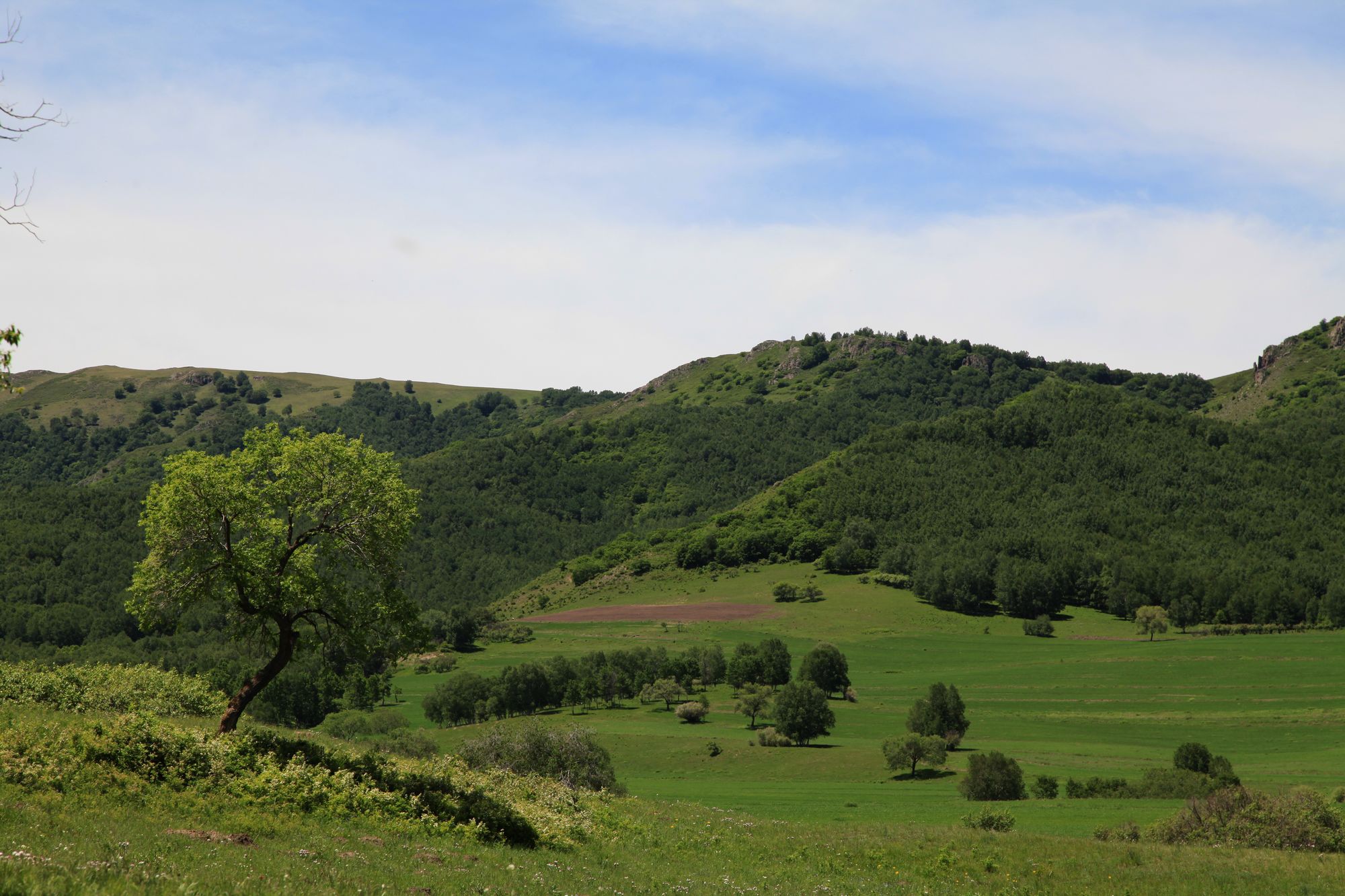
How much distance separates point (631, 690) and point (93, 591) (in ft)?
377

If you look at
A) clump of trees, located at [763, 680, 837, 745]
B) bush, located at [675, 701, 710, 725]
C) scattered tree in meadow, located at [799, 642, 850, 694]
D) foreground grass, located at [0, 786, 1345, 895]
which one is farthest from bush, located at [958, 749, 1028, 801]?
scattered tree in meadow, located at [799, 642, 850, 694]

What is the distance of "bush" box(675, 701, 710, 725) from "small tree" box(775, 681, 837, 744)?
13814mm

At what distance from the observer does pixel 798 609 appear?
18875 centimetres

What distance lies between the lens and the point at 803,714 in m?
100

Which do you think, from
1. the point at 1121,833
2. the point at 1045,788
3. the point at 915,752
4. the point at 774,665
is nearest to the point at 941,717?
the point at 915,752

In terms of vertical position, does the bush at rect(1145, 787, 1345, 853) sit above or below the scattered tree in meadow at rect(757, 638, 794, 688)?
above

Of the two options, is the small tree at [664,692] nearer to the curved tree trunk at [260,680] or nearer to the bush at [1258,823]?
the bush at [1258,823]

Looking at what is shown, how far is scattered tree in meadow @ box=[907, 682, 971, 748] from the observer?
96.6 m

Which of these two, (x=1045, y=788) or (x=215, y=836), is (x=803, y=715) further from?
(x=215, y=836)

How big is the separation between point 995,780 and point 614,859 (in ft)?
152

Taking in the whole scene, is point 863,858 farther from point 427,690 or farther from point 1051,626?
point 1051,626

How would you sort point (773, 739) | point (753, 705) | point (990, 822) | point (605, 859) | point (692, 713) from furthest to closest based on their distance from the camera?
point (692, 713)
point (753, 705)
point (773, 739)
point (990, 822)
point (605, 859)

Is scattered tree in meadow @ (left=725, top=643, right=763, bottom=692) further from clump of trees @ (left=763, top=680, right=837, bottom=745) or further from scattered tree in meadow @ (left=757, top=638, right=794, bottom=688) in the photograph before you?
clump of trees @ (left=763, top=680, right=837, bottom=745)

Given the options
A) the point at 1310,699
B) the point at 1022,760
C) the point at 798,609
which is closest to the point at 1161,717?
the point at 1310,699
